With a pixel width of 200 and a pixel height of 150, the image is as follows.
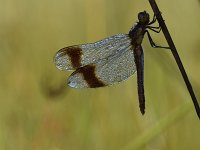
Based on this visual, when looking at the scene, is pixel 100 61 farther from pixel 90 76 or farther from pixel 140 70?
pixel 140 70

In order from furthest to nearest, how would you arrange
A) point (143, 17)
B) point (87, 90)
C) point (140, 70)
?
point (87, 90), point (140, 70), point (143, 17)

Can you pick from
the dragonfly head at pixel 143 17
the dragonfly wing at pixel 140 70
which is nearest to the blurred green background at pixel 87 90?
the dragonfly wing at pixel 140 70

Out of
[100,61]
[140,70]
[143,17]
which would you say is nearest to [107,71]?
[100,61]

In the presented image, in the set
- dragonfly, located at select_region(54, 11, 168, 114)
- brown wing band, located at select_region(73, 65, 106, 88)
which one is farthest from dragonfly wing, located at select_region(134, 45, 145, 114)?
brown wing band, located at select_region(73, 65, 106, 88)

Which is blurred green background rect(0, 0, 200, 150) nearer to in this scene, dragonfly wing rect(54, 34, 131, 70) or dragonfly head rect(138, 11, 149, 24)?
dragonfly wing rect(54, 34, 131, 70)

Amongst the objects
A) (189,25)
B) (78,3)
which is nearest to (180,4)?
(189,25)

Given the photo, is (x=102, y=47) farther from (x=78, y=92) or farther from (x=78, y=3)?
(x=78, y=3)
